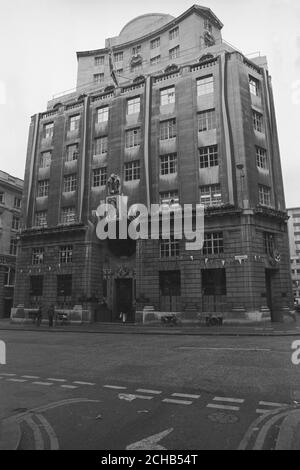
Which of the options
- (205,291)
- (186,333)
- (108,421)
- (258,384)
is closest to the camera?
(108,421)

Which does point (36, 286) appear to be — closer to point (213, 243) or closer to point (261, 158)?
point (213, 243)

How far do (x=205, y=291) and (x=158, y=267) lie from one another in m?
4.98

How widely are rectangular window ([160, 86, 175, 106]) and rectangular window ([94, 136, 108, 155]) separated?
307 inches

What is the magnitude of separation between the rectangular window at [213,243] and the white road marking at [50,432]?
2598 cm

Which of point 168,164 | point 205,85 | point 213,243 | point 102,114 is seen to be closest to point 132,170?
point 168,164

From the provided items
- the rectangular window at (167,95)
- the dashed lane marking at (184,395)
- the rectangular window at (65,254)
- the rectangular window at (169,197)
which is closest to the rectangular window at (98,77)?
the rectangular window at (167,95)

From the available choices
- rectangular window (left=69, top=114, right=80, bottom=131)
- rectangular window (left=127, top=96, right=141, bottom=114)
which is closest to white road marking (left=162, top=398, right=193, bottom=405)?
rectangular window (left=127, top=96, right=141, bottom=114)

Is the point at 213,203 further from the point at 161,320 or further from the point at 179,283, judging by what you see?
the point at 161,320

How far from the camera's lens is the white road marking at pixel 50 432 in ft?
16.9

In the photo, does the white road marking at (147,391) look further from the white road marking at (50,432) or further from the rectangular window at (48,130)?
the rectangular window at (48,130)

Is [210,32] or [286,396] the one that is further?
[210,32]

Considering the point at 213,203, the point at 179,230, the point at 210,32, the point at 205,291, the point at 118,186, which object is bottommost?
the point at 205,291
